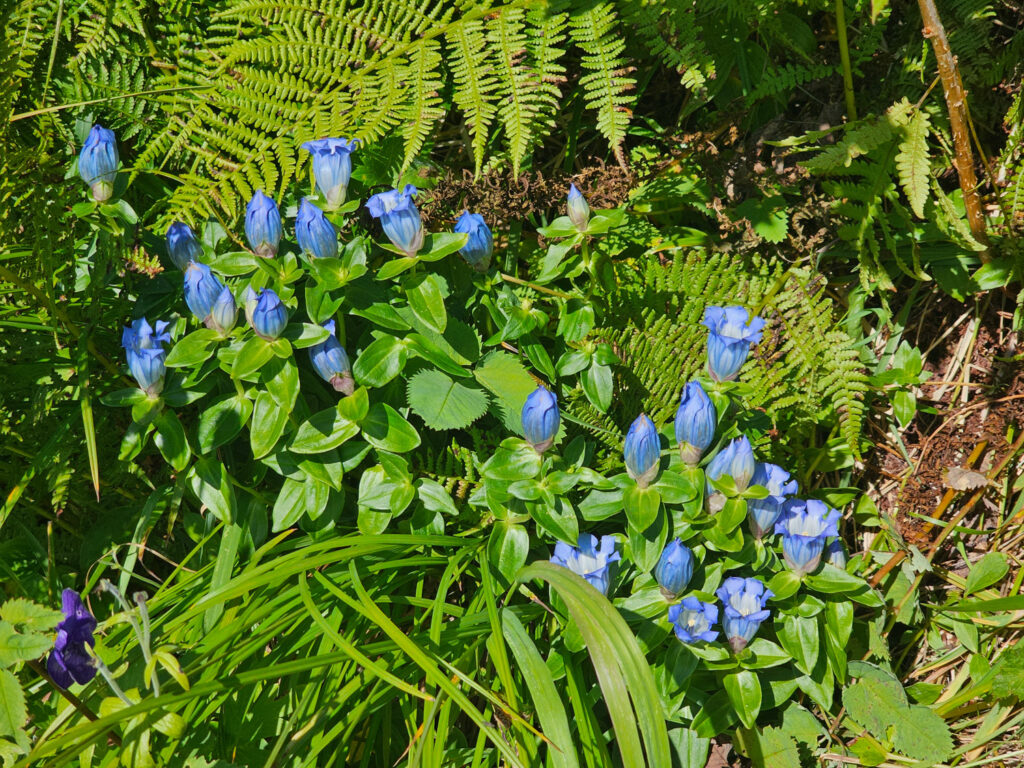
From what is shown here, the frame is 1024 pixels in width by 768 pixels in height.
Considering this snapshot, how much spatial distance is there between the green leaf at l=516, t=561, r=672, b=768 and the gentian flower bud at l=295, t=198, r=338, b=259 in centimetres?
83

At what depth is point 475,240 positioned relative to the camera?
6.05 feet

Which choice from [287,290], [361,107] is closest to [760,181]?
[361,107]

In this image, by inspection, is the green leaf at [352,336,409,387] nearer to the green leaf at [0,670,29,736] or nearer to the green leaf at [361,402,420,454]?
the green leaf at [361,402,420,454]

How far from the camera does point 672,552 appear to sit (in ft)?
5.44

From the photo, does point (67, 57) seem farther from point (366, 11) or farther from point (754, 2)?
point (754, 2)

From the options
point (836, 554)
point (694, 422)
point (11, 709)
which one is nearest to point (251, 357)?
point (11, 709)

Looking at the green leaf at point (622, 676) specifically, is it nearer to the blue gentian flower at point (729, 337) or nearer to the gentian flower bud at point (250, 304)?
the blue gentian flower at point (729, 337)

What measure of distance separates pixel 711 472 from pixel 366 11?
5.26 feet

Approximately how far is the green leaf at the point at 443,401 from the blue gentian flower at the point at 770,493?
0.58 m

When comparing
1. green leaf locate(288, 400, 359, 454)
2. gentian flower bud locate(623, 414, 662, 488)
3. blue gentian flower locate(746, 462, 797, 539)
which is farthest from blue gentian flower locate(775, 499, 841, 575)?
green leaf locate(288, 400, 359, 454)

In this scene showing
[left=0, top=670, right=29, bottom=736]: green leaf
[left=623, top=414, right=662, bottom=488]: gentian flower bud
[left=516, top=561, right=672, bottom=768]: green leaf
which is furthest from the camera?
[left=623, top=414, right=662, bottom=488]: gentian flower bud

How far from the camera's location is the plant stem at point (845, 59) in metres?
2.04

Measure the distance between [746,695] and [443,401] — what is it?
2.83 ft

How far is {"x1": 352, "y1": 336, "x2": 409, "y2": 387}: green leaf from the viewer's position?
1776 millimetres
